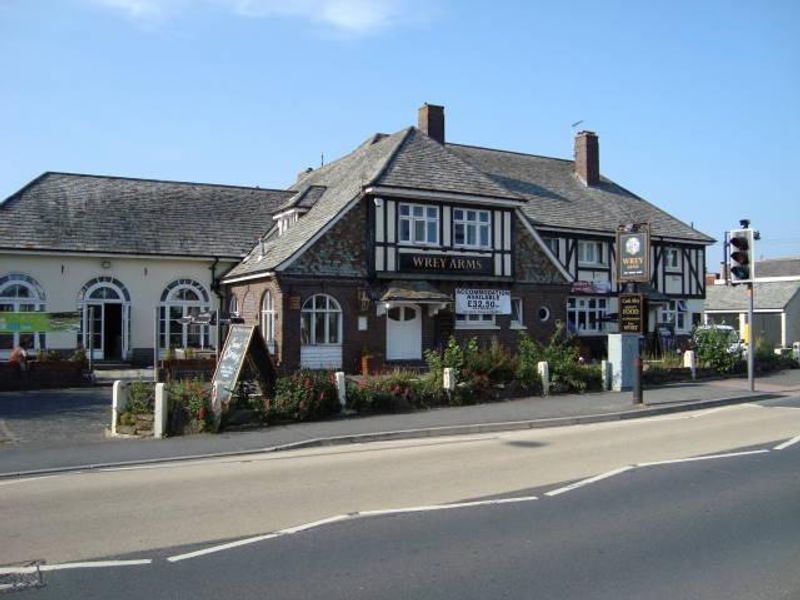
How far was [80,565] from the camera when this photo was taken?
6.37m

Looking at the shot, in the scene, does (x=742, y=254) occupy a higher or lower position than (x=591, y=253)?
lower

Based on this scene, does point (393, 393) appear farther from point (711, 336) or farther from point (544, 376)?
point (711, 336)

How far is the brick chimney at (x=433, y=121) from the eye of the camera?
1319 inches

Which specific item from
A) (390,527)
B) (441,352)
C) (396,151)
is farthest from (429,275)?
(390,527)

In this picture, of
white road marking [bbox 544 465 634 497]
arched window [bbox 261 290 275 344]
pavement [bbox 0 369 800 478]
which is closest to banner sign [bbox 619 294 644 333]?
pavement [bbox 0 369 800 478]

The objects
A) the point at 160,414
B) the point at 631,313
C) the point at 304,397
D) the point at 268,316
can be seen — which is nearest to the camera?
the point at 160,414

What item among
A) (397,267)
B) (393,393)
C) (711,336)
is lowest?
(393,393)

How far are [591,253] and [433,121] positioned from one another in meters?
9.25

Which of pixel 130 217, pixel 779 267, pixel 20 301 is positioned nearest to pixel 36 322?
pixel 20 301

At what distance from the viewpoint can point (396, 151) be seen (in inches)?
1080

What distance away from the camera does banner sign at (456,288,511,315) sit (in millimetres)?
26828

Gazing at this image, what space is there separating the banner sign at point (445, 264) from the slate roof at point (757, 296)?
28.5 metres

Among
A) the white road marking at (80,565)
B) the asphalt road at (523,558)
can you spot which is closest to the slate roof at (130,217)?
the white road marking at (80,565)

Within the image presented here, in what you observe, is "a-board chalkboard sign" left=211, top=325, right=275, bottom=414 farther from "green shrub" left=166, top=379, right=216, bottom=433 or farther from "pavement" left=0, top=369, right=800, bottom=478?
"pavement" left=0, top=369, right=800, bottom=478
